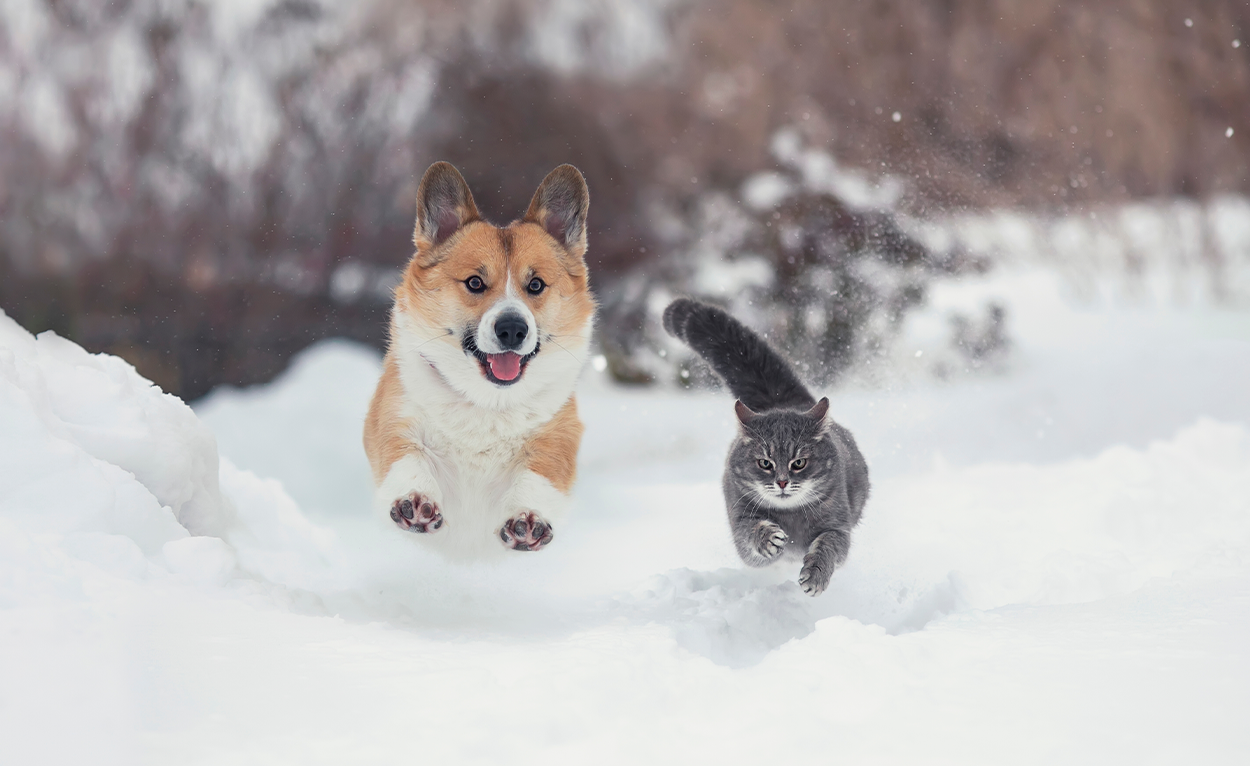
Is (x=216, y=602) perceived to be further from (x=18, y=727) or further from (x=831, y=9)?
(x=831, y=9)

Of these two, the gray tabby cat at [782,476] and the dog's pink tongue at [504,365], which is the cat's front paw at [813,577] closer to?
the gray tabby cat at [782,476]

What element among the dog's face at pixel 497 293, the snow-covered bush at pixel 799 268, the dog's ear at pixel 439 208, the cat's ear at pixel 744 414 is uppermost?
the snow-covered bush at pixel 799 268

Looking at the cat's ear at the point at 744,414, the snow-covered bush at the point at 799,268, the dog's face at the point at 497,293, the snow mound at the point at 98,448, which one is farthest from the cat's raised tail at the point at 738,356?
the snow-covered bush at the point at 799,268

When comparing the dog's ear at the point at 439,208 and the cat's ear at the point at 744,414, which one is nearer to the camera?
the dog's ear at the point at 439,208

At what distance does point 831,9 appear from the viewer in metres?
8.96

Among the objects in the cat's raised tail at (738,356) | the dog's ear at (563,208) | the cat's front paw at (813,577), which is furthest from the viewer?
the cat's raised tail at (738,356)

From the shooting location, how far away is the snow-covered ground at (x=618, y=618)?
2.21 metres

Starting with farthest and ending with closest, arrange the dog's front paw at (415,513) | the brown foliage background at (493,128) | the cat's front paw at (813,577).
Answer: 1. the brown foliage background at (493,128)
2. the cat's front paw at (813,577)
3. the dog's front paw at (415,513)

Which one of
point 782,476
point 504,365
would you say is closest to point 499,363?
point 504,365

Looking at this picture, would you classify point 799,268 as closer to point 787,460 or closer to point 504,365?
point 787,460

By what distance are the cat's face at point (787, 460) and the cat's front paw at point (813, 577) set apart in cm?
34

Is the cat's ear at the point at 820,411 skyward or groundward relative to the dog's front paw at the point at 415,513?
skyward

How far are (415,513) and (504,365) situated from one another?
0.61 meters

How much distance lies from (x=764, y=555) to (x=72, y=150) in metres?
6.35
